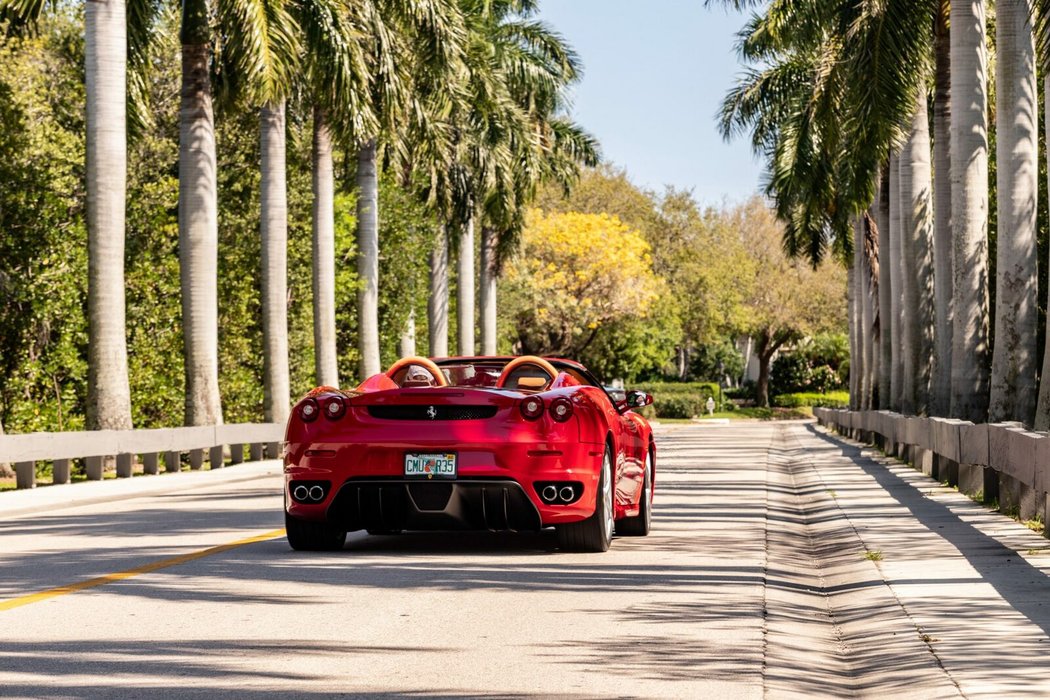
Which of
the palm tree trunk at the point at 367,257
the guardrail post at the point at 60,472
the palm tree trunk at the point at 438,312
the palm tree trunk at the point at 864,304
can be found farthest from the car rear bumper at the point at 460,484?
the palm tree trunk at the point at 438,312

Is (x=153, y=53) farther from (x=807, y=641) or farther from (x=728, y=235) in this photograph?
(x=728, y=235)

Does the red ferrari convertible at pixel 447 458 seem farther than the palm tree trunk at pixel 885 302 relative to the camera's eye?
No

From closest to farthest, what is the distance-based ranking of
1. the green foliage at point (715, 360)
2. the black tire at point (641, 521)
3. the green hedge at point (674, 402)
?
the black tire at point (641, 521), the green hedge at point (674, 402), the green foliage at point (715, 360)

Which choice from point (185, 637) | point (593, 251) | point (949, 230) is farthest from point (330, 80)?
point (593, 251)

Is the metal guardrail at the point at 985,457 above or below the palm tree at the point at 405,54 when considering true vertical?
below

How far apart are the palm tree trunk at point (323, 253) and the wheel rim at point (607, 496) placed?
2541 centimetres

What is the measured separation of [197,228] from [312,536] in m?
19.8

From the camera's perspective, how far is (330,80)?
31859mm

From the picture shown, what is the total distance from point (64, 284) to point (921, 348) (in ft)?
59.7

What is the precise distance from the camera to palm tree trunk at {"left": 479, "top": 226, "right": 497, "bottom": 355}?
56.8 metres

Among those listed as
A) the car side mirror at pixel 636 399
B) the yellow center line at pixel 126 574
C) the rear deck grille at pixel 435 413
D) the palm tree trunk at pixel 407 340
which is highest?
the palm tree trunk at pixel 407 340

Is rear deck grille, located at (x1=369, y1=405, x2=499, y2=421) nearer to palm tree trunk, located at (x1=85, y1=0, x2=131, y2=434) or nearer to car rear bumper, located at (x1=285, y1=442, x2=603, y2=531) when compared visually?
car rear bumper, located at (x1=285, y1=442, x2=603, y2=531)

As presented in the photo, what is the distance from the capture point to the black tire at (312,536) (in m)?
11.8

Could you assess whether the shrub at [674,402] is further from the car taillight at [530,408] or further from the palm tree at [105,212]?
the car taillight at [530,408]
